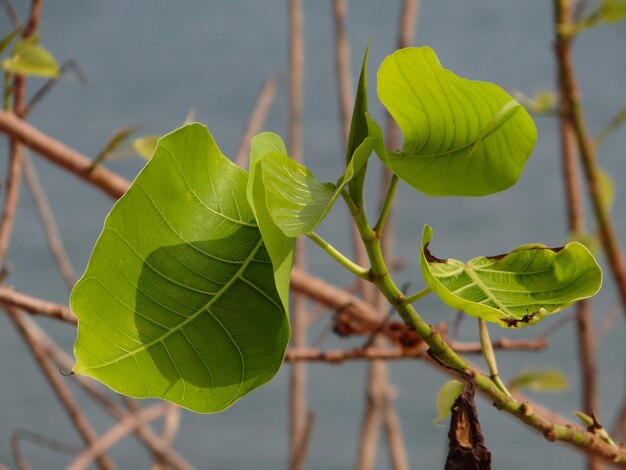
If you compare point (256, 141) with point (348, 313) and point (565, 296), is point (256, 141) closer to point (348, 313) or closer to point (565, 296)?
point (565, 296)

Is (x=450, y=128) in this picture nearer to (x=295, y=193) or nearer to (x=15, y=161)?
(x=295, y=193)

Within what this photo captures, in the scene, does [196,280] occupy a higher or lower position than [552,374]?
lower

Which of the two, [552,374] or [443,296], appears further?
[552,374]

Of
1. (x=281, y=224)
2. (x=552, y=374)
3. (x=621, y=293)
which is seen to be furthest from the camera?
(x=621, y=293)

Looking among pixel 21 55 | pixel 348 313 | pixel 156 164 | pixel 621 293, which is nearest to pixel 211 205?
pixel 156 164

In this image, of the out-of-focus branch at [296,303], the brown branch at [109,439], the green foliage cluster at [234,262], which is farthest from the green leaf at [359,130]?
the out-of-focus branch at [296,303]

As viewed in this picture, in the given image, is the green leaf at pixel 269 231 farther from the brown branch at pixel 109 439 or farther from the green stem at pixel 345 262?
the brown branch at pixel 109 439

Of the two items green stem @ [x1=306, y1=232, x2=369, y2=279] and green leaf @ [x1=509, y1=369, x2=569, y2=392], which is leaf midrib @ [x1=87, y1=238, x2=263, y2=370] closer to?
green stem @ [x1=306, y1=232, x2=369, y2=279]
